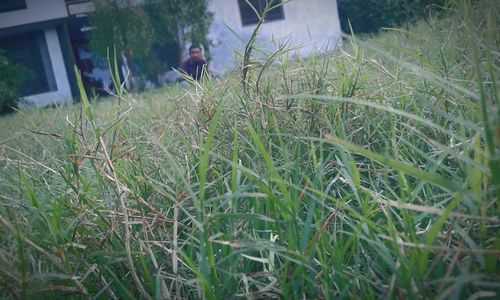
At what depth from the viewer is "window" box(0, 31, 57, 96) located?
36.4 feet

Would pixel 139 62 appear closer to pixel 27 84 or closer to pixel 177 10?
pixel 177 10

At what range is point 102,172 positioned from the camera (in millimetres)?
633

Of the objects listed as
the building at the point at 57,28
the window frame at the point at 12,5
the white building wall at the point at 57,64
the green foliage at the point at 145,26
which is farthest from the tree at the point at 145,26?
the window frame at the point at 12,5

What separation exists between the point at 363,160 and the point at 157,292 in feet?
1.44

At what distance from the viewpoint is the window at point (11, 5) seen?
10703mm

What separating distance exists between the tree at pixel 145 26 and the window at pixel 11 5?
3187 millimetres

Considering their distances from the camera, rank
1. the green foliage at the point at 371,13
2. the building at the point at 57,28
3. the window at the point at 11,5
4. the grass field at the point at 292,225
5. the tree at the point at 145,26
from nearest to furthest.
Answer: the grass field at the point at 292,225
the green foliage at the point at 371,13
the tree at the point at 145,26
the building at the point at 57,28
the window at the point at 11,5

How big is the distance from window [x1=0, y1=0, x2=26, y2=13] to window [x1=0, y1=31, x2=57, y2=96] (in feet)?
2.23

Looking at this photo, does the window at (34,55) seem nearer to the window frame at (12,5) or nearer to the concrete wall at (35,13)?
the concrete wall at (35,13)

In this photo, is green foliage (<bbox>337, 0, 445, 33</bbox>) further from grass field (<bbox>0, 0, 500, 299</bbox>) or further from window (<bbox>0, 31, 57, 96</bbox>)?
window (<bbox>0, 31, 57, 96</bbox>)

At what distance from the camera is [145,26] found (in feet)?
28.5

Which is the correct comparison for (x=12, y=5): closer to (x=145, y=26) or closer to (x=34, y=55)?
(x=34, y=55)

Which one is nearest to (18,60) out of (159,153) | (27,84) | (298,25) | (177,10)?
(27,84)

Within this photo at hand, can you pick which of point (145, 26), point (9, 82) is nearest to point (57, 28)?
point (9, 82)
